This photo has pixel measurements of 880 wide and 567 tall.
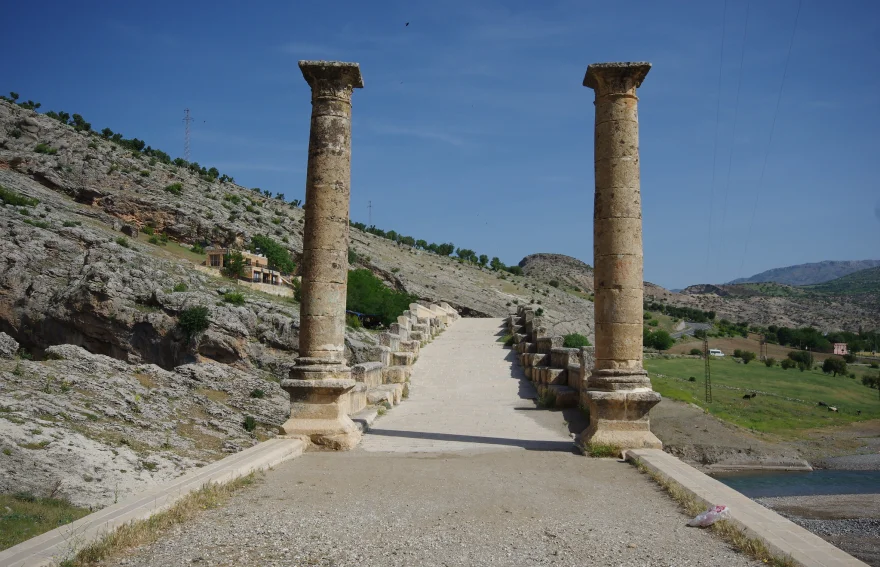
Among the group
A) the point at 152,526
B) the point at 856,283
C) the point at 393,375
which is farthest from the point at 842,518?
the point at 856,283

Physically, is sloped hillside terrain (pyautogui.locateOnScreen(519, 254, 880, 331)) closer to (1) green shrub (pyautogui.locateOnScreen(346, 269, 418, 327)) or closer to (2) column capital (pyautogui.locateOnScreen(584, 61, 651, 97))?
(1) green shrub (pyautogui.locateOnScreen(346, 269, 418, 327))

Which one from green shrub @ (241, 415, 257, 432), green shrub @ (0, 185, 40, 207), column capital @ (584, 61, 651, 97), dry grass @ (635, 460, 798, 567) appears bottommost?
green shrub @ (241, 415, 257, 432)

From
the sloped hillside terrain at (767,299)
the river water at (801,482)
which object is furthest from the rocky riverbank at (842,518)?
the sloped hillside terrain at (767,299)

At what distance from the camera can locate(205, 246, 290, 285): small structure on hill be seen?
198 feet

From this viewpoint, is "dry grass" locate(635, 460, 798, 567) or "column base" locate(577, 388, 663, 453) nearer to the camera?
"dry grass" locate(635, 460, 798, 567)

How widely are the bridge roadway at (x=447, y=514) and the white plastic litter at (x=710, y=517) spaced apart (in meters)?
0.12

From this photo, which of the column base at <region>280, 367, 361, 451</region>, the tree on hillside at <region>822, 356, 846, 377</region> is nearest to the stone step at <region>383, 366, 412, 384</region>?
the column base at <region>280, 367, 361, 451</region>

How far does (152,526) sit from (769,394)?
37661mm

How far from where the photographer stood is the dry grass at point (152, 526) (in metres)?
4.99

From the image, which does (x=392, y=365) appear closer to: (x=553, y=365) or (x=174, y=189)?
(x=553, y=365)

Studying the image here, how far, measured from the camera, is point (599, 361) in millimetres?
11352

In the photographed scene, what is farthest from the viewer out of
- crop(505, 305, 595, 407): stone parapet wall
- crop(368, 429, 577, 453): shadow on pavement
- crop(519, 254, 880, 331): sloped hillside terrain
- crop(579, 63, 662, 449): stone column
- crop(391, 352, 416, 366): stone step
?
crop(519, 254, 880, 331): sloped hillside terrain

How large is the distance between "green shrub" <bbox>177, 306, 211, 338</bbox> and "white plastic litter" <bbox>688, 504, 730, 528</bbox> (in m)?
38.9

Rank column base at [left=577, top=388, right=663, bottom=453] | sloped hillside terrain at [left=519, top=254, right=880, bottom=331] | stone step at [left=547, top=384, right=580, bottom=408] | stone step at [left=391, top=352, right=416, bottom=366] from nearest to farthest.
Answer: column base at [left=577, top=388, right=663, bottom=453] → stone step at [left=547, top=384, right=580, bottom=408] → stone step at [left=391, top=352, right=416, bottom=366] → sloped hillside terrain at [left=519, top=254, right=880, bottom=331]
